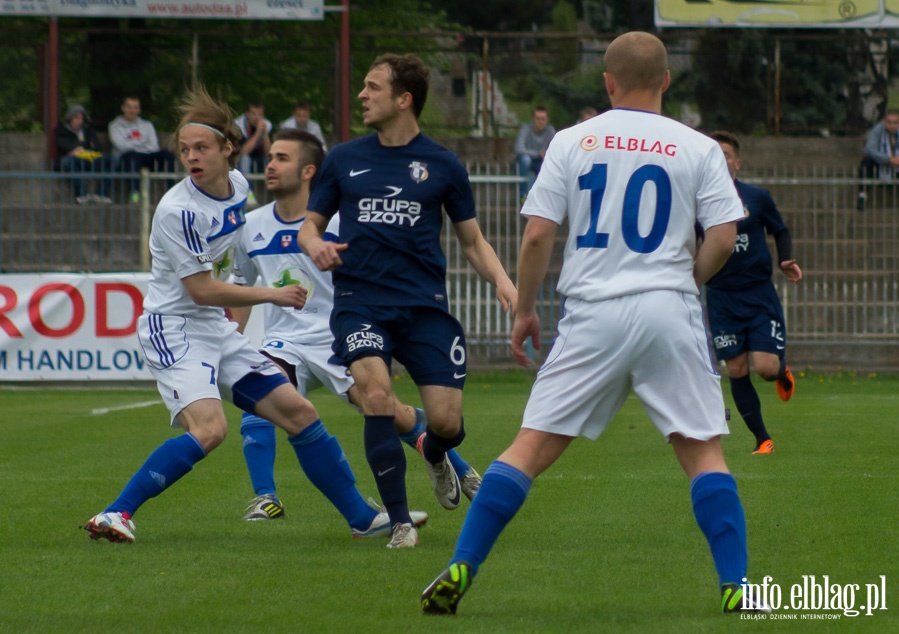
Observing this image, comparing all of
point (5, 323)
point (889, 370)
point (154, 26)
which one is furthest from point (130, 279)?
point (154, 26)

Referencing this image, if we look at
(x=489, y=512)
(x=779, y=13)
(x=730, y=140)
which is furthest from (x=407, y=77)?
(x=779, y=13)

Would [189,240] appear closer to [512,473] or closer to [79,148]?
[512,473]

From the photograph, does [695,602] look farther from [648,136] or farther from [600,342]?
[648,136]

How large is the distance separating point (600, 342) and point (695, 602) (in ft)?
3.24

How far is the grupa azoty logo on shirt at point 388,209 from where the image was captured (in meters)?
6.21

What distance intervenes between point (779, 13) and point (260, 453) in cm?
1763

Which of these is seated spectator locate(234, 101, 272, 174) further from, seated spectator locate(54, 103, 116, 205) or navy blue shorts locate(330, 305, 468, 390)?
navy blue shorts locate(330, 305, 468, 390)

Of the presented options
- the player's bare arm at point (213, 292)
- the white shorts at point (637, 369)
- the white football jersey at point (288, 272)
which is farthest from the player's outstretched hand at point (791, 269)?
the white shorts at point (637, 369)

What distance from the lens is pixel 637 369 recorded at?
4738 mm

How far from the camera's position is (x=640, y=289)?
4711 mm

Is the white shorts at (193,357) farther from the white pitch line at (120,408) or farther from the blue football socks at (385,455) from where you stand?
the white pitch line at (120,408)

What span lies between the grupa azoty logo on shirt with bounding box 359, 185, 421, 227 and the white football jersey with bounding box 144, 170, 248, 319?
74cm

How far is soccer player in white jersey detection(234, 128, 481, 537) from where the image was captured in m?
7.36

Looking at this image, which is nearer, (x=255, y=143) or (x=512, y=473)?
(x=512, y=473)
